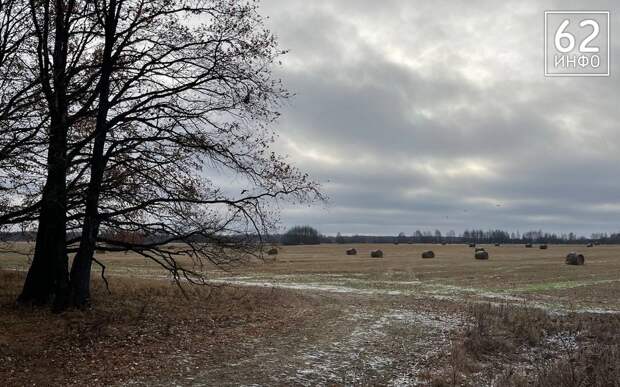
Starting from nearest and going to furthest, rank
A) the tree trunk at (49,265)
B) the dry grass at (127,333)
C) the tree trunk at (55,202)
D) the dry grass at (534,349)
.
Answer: the dry grass at (127,333) < the dry grass at (534,349) < the tree trunk at (55,202) < the tree trunk at (49,265)

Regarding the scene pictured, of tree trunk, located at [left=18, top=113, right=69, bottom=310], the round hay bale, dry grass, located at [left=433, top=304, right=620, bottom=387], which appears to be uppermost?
tree trunk, located at [left=18, top=113, right=69, bottom=310]

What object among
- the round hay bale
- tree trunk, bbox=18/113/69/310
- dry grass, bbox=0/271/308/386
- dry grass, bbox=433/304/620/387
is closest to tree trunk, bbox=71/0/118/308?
tree trunk, bbox=18/113/69/310

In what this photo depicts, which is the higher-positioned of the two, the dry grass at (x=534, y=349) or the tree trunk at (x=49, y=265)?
the tree trunk at (x=49, y=265)

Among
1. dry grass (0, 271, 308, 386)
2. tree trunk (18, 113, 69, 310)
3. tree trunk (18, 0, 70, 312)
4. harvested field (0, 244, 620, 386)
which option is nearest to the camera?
dry grass (0, 271, 308, 386)

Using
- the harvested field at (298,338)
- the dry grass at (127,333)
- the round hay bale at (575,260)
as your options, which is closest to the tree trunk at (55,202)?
the dry grass at (127,333)

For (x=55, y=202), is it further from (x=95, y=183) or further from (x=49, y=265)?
(x=49, y=265)

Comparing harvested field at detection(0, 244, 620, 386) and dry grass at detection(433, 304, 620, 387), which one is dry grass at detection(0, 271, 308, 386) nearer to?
harvested field at detection(0, 244, 620, 386)

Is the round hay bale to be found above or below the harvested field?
above

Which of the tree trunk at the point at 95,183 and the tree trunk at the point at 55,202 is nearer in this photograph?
the tree trunk at the point at 55,202

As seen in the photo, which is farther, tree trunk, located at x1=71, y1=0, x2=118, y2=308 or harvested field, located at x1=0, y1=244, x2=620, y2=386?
tree trunk, located at x1=71, y1=0, x2=118, y2=308

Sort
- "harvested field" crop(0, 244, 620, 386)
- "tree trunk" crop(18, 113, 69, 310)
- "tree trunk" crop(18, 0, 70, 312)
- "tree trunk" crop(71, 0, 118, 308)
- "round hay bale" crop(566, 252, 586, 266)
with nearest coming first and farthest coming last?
"harvested field" crop(0, 244, 620, 386) → "tree trunk" crop(18, 0, 70, 312) → "tree trunk" crop(71, 0, 118, 308) → "tree trunk" crop(18, 113, 69, 310) → "round hay bale" crop(566, 252, 586, 266)

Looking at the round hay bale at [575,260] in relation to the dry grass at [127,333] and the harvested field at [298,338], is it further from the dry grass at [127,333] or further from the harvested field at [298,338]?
the dry grass at [127,333]

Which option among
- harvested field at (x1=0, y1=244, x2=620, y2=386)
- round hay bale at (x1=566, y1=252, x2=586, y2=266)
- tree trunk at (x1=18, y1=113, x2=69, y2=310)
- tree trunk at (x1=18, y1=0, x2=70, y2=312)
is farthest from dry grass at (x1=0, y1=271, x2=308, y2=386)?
round hay bale at (x1=566, y1=252, x2=586, y2=266)

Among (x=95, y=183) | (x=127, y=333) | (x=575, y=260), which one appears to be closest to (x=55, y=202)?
(x=95, y=183)
